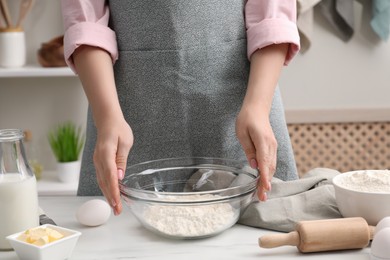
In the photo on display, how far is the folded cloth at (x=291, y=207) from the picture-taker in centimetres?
113

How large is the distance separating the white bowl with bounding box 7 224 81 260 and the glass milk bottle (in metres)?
0.04

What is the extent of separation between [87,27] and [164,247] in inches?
19.5

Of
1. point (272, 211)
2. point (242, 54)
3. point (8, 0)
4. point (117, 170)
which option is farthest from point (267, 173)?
point (8, 0)

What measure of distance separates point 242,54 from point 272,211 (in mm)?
415

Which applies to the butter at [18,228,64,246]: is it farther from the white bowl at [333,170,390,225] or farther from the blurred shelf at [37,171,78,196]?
the blurred shelf at [37,171,78,196]

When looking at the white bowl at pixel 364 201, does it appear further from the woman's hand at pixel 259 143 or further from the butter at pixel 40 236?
the butter at pixel 40 236

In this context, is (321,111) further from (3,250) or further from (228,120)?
(3,250)

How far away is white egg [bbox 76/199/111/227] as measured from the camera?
1162mm

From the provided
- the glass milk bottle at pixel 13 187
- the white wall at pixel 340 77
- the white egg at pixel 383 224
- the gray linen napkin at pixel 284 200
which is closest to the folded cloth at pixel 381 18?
the white wall at pixel 340 77

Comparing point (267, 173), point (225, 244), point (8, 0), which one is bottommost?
point (225, 244)

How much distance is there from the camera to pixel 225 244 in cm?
108

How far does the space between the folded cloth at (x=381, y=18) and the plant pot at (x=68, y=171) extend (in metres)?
1.29

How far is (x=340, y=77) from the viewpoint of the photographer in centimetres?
286

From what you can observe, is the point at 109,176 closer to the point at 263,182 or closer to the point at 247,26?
the point at 263,182
